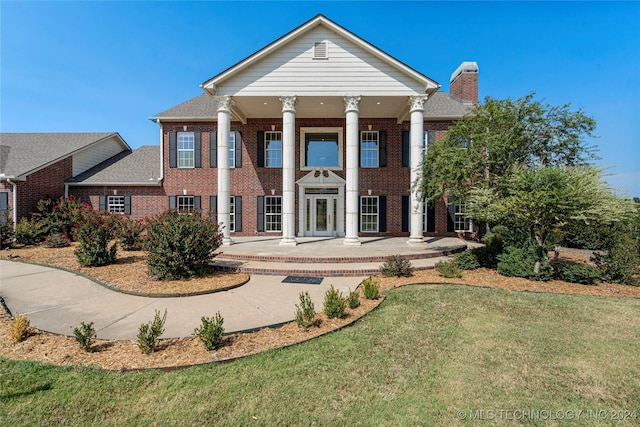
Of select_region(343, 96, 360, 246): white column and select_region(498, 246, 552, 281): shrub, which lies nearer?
select_region(498, 246, 552, 281): shrub

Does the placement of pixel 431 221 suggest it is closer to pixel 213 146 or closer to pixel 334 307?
pixel 334 307

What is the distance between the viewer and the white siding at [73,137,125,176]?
1636cm

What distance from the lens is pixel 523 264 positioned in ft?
26.3

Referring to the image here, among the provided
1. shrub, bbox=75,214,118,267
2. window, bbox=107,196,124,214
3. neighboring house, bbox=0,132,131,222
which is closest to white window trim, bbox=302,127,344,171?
shrub, bbox=75,214,118,267

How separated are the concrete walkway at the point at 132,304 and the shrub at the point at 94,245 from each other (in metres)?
0.89

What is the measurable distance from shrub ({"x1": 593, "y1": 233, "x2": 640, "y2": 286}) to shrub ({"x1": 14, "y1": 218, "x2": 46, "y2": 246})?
21.6 metres

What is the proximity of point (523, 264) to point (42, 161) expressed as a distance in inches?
879

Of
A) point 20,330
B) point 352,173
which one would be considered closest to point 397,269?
point 352,173

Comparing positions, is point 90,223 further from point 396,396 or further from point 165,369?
point 396,396

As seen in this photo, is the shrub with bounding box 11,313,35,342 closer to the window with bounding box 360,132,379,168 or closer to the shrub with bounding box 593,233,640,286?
the shrub with bounding box 593,233,640,286

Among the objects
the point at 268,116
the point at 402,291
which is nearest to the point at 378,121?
the point at 268,116

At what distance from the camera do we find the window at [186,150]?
15.7 meters

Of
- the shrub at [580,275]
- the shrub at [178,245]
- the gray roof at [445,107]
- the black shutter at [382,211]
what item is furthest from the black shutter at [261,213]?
the shrub at [580,275]

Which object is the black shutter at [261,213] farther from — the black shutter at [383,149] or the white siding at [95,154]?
the white siding at [95,154]
